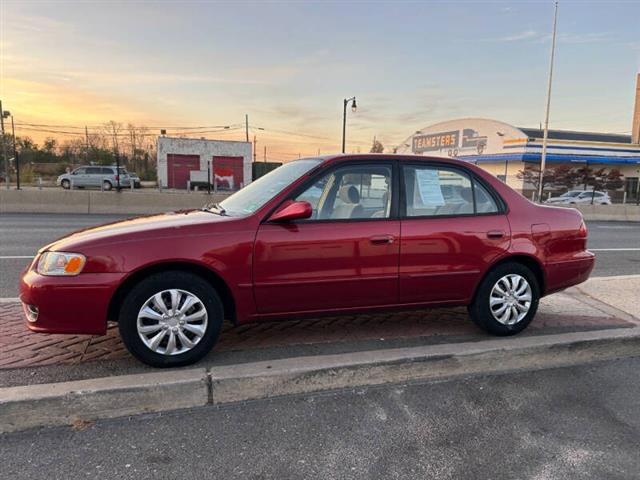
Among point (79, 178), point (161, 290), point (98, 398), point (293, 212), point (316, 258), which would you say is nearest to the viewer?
point (98, 398)

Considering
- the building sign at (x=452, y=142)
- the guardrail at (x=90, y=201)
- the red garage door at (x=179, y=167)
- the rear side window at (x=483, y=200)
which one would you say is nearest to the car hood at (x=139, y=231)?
the rear side window at (x=483, y=200)

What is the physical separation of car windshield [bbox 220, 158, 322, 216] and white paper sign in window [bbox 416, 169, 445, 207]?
0.89m

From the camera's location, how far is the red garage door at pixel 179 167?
43.8 m

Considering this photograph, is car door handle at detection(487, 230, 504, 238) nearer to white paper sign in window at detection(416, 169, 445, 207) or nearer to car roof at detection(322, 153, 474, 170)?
white paper sign in window at detection(416, 169, 445, 207)

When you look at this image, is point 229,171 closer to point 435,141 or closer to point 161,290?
point 435,141

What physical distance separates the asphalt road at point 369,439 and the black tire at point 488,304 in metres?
0.76

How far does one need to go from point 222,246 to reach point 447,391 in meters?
1.93

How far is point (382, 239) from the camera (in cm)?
388

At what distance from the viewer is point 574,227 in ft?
15.1

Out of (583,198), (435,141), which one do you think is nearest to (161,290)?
(583,198)

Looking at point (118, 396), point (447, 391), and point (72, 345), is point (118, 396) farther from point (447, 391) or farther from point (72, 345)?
point (447, 391)

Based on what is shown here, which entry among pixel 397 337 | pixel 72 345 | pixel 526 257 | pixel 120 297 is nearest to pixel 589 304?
pixel 526 257

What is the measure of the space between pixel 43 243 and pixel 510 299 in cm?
861

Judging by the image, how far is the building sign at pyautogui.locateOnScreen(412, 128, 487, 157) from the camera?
49781 millimetres
